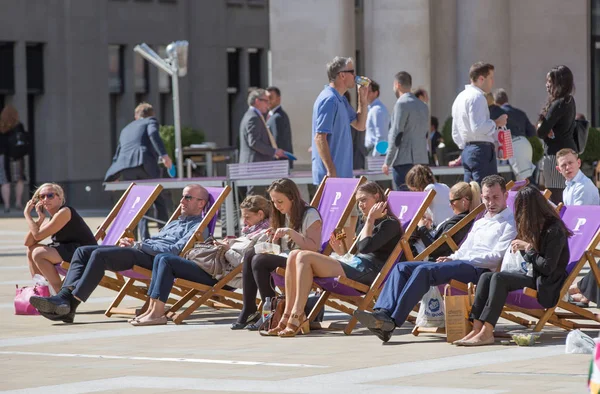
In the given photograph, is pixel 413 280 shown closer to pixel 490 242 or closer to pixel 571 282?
pixel 490 242

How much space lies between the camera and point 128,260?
1223cm

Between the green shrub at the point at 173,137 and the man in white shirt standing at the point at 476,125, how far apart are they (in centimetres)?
1339

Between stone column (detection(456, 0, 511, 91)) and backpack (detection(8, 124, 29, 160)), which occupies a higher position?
stone column (detection(456, 0, 511, 91))

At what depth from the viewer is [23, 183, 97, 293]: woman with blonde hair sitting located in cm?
1283

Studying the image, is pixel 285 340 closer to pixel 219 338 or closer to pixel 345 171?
pixel 219 338

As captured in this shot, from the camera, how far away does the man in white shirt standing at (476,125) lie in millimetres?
13945

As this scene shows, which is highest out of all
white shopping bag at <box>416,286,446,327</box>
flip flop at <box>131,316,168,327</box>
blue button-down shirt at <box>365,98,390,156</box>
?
blue button-down shirt at <box>365,98,390,156</box>

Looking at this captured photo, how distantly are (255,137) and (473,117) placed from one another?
5.24 m

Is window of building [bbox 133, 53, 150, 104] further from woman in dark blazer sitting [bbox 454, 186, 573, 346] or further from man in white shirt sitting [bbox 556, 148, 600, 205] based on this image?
woman in dark blazer sitting [bbox 454, 186, 573, 346]

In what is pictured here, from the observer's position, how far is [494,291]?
10.2 m

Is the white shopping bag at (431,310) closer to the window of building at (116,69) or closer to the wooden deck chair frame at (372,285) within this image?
the wooden deck chair frame at (372,285)

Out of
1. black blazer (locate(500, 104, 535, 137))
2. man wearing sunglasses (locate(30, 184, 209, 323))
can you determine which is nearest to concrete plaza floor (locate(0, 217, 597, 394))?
man wearing sunglasses (locate(30, 184, 209, 323))

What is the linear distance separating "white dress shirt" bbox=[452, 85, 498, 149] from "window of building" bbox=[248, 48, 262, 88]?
84.5 feet

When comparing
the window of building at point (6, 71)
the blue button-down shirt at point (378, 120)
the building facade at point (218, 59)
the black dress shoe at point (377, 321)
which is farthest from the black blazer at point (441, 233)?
the window of building at point (6, 71)
